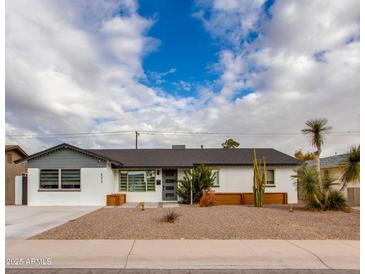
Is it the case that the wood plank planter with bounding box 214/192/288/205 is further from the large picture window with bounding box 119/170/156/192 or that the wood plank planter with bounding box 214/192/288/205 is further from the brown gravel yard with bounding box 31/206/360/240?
the brown gravel yard with bounding box 31/206/360/240

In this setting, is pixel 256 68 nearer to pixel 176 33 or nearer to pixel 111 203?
pixel 176 33

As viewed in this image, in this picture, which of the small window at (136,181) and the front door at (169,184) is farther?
the front door at (169,184)

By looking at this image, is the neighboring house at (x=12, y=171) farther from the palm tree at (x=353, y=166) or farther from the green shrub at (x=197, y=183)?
the palm tree at (x=353, y=166)

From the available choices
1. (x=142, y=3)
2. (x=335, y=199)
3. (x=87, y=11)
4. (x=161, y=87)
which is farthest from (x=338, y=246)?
(x=161, y=87)

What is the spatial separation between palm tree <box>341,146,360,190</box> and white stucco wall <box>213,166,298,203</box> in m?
6.55

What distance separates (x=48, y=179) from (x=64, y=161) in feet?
4.79

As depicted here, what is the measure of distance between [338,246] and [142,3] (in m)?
9.67

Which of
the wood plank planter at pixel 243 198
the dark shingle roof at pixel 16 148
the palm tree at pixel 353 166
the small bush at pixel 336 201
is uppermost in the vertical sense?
the dark shingle roof at pixel 16 148

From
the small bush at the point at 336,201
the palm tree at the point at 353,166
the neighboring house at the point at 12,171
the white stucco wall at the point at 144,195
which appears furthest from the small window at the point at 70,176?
the palm tree at the point at 353,166

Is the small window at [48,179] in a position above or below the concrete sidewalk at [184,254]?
above

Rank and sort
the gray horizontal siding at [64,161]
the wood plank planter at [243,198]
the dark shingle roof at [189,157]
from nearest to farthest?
the gray horizontal siding at [64,161]
the wood plank planter at [243,198]
the dark shingle roof at [189,157]

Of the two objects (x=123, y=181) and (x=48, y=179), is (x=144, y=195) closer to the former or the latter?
(x=123, y=181)

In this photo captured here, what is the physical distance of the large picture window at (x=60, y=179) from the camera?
18922 mm

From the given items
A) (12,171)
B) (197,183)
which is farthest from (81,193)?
(12,171)
